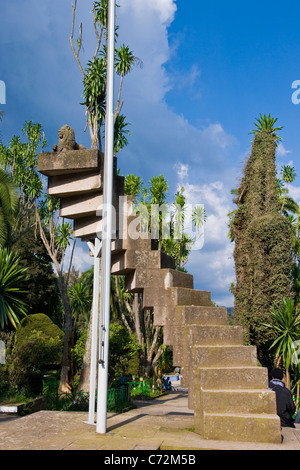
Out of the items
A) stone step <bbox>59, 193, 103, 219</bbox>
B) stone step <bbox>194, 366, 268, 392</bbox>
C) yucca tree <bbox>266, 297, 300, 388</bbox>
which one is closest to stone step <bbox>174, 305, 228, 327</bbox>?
stone step <bbox>194, 366, 268, 392</bbox>

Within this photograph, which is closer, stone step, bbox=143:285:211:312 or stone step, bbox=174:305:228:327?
stone step, bbox=174:305:228:327

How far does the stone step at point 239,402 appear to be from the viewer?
16.7 feet

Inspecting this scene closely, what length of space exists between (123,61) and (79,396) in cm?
1301

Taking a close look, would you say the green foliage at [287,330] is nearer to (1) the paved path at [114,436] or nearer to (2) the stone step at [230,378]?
(1) the paved path at [114,436]

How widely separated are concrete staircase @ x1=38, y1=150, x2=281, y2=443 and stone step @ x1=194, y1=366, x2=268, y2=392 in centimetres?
1

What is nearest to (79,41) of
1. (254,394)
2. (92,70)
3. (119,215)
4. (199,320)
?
(92,70)

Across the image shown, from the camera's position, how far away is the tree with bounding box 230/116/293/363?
58.1 feet

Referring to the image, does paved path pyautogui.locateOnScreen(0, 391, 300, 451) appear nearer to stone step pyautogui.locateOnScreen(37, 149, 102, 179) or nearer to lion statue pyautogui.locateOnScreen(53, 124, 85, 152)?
stone step pyautogui.locateOnScreen(37, 149, 102, 179)

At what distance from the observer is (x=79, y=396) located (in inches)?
416

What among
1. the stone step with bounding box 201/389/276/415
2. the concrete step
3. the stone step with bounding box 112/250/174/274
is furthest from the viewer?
the stone step with bounding box 112/250/174/274

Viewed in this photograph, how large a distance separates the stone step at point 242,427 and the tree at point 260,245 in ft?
42.3

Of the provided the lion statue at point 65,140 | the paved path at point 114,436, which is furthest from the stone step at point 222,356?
the lion statue at point 65,140

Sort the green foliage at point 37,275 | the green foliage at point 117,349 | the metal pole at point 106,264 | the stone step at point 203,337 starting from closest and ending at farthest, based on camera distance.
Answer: the metal pole at point 106,264 → the stone step at point 203,337 → the green foliage at point 117,349 → the green foliage at point 37,275
